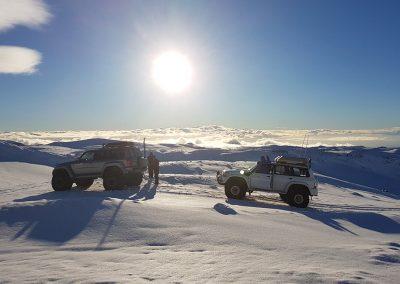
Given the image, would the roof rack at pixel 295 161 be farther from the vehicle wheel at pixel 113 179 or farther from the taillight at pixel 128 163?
the vehicle wheel at pixel 113 179

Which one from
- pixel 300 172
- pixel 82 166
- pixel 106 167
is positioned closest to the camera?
pixel 300 172

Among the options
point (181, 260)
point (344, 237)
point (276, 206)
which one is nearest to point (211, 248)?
point (181, 260)

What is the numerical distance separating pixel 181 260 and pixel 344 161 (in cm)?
15028

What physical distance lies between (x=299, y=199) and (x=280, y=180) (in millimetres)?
1133

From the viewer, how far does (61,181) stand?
18969 millimetres

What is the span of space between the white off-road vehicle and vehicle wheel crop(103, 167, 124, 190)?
4526 millimetres

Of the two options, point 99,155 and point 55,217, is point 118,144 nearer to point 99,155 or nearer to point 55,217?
point 99,155

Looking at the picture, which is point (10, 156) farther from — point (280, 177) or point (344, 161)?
point (344, 161)

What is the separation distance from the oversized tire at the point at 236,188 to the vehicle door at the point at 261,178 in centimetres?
40

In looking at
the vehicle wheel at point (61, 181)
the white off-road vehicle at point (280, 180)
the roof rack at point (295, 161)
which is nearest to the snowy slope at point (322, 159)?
the vehicle wheel at point (61, 181)

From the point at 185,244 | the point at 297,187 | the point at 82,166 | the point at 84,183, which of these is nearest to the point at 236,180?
the point at 297,187

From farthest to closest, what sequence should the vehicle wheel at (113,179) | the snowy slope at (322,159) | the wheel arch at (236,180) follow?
the snowy slope at (322,159) < the vehicle wheel at (113,179) < the wheel arch at (236,180)

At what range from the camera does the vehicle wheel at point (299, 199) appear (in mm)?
17328

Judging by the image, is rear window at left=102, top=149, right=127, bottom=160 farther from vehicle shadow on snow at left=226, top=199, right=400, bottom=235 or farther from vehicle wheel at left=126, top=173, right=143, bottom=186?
vehicle shadow on snow at left=226, top=199, right=400, bottom=235
